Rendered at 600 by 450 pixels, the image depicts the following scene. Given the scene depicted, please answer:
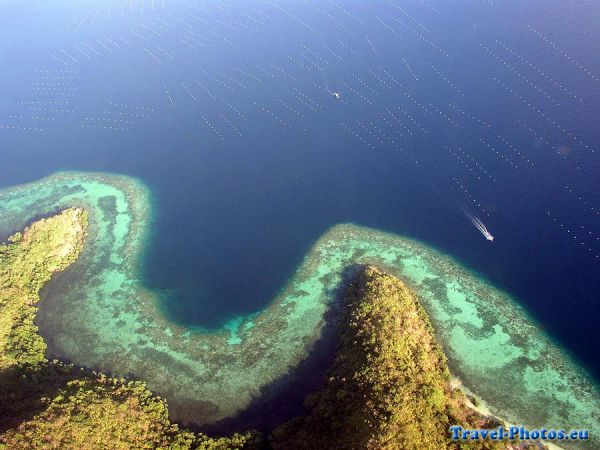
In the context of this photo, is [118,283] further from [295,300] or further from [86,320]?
[295,300]

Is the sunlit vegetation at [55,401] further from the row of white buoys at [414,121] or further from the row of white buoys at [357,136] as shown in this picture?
the row of white buoys at [414,121]

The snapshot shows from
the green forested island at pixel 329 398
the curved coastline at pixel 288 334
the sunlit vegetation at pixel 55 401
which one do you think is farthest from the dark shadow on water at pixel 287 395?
the sunlit vegetation at pixel 55 401

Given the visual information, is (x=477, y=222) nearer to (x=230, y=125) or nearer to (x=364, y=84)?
(x=364, y=84)

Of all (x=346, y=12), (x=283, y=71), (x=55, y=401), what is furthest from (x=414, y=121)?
(x=55, y=401)

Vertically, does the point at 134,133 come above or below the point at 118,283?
above

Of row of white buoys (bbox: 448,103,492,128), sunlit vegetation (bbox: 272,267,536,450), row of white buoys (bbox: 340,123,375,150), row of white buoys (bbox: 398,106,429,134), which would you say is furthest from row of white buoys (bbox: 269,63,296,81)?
sunlit vegetation (bbox: 272,267,536,450)

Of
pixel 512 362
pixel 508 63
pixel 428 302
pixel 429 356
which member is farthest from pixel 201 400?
pixel 508 63
